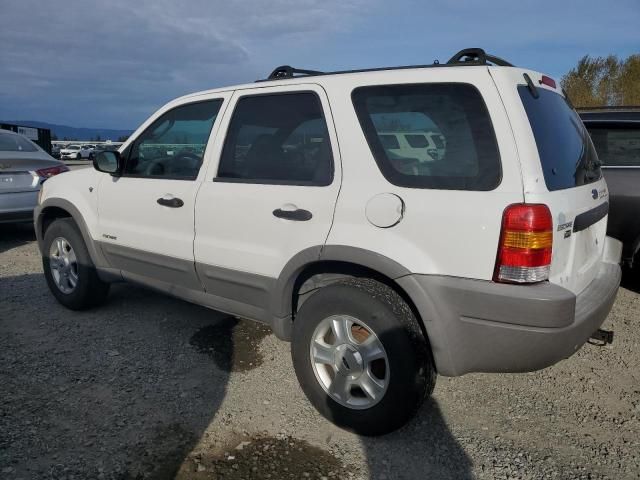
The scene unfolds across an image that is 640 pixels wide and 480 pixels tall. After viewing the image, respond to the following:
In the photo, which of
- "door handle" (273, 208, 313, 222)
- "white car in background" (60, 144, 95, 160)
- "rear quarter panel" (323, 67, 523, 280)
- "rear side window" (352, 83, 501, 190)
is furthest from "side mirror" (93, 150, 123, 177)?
"white car in background" (60, 144, 95, 160)

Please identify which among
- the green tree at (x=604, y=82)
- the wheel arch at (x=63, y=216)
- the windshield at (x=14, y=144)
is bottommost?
the wheel arch at (x=63, y=216)

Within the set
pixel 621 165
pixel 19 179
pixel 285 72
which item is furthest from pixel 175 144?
pixel 19 179

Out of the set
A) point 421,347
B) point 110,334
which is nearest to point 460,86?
point 421,347

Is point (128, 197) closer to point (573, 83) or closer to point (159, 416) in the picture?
point (159, 416)

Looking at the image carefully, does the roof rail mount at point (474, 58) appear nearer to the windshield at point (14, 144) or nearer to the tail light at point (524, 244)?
the tail light at point (524, 244)

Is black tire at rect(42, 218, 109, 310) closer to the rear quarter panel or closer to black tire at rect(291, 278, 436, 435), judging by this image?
black tire at rect(291, 278, 436, 435)

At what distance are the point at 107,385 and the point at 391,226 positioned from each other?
2070 mm

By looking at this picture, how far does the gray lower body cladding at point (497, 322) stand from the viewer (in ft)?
7.19

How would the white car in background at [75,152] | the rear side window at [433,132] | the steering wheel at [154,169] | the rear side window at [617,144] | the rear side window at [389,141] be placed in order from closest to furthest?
the rear side window at [433,132], the rear side window at [389,141], the steering wheel at [154,169], the rear side window at [617,144], the white car in background at [75,152]

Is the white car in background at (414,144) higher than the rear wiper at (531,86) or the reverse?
the reverse

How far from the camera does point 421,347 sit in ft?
8.08

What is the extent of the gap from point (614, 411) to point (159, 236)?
3035 millimetres

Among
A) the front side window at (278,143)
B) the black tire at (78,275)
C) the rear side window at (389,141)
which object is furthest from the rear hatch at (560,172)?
the black tire at (78,275)

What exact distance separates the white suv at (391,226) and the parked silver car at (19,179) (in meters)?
4.15
